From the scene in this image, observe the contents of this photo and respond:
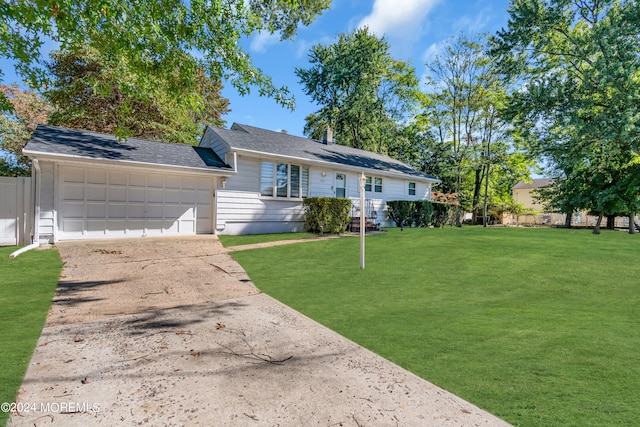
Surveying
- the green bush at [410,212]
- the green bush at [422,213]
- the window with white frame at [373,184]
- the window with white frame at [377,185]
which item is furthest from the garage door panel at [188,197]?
the green bush at [422,213]

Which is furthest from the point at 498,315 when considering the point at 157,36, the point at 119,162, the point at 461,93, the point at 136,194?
the point at 461,93

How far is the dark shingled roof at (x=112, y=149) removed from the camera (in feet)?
31.9

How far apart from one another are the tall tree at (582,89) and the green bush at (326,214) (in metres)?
11.5

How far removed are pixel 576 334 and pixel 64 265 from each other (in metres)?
9.83

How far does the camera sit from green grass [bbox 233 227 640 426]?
2492mm

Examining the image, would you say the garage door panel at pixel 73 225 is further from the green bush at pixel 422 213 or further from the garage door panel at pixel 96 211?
the green bush at pixel 422 213

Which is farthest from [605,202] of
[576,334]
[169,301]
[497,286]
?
[169,301]

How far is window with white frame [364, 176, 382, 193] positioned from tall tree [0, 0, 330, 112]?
10779 millimetres

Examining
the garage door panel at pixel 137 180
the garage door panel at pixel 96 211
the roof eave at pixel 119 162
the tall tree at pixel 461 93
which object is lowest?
the garage door panel at pixel 96 211

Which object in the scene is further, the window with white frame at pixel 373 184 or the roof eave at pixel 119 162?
the window with white frame at pixel 373 184

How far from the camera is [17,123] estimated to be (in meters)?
20.9

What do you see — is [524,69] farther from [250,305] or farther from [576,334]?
[250,305]

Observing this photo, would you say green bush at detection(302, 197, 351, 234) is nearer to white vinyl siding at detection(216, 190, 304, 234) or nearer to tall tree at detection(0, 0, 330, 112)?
white vinyl siding at detection(216, 190, 304, 234)

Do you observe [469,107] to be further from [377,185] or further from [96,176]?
[96,176]
